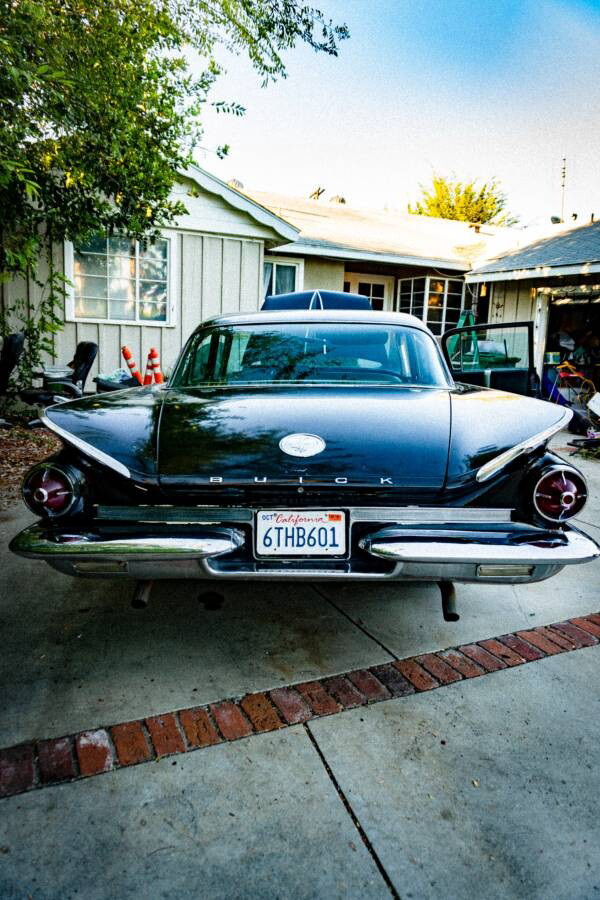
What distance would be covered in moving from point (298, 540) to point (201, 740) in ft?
2.42

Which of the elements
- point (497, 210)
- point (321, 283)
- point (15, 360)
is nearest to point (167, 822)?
point (15, 360)

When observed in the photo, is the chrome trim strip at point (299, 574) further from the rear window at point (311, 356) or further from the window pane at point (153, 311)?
the window pane at point (153, 311)

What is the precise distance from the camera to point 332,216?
1456 cm

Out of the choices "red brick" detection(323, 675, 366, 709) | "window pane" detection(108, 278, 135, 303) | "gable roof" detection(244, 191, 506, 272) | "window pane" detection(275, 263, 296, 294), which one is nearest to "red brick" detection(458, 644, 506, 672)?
"red brick" detection(323, 675, 366, 709)

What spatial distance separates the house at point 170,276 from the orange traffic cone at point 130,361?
0.77 feet

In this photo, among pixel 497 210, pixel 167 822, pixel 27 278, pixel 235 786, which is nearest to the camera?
pixel 167 822

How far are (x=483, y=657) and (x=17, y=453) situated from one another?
5.54m

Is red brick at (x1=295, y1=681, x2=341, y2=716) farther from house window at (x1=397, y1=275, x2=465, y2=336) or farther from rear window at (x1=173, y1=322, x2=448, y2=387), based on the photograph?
house window at (x1=397, y1=275, x2=465, y2=336)

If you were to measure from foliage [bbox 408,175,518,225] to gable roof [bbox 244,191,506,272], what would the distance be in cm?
1585

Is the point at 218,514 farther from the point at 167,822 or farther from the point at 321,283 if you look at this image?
the point at 321,283

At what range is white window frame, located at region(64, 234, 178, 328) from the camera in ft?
27.9

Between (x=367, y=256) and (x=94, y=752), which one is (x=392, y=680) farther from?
(x=367, y=256)

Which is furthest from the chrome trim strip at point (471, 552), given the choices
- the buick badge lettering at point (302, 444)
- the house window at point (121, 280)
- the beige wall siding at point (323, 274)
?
the beige wall siding at point (323, 274)

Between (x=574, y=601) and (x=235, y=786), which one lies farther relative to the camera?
(x=574, y=601)
